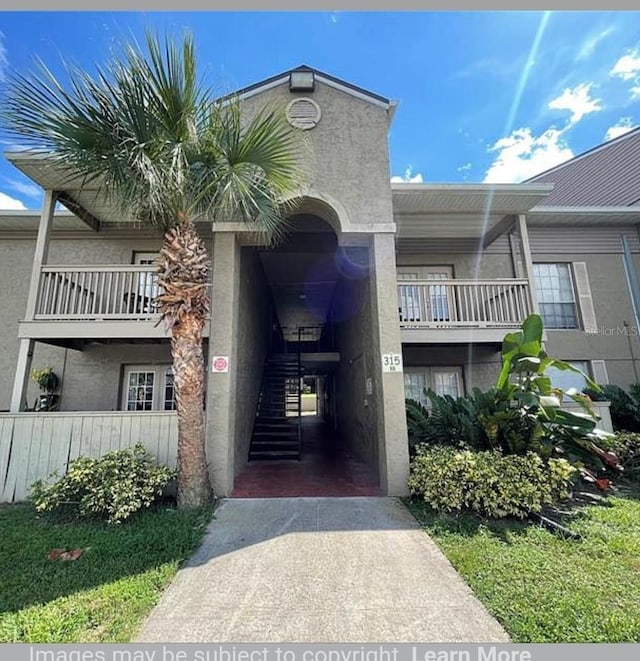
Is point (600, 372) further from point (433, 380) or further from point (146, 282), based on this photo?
point (146, 282)

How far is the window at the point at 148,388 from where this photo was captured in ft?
31.2

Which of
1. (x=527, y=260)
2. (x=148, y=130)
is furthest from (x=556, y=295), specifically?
(x=148, y=130)

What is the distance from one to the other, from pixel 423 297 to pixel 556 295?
484cm

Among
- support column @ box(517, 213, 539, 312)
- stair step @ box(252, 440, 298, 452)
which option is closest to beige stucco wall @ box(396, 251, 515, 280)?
support column @ box(517, 213, 539, 312)

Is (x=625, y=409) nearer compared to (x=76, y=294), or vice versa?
(x=76, y=294)

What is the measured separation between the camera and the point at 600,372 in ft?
33.5

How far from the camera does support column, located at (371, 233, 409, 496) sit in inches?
244

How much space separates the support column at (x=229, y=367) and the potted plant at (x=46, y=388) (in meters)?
5.36

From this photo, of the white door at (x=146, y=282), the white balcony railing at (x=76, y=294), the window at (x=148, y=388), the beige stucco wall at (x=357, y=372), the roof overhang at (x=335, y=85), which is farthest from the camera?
the window at (x=148, y=388)

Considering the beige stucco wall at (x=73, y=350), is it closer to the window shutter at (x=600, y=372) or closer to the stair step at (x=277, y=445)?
the stair step at (x=277, y=445)

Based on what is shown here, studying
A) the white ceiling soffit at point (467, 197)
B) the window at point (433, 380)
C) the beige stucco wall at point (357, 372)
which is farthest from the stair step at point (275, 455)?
the white ceiling soffit at point (467, 197)

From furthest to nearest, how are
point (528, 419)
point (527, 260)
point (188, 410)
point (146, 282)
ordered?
point (146, 282), point (527, 260), point (528, 419), point (188, 410)

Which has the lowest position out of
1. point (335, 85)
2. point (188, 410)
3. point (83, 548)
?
point (83, 548)

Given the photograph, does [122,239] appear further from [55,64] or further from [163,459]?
[163,459]
